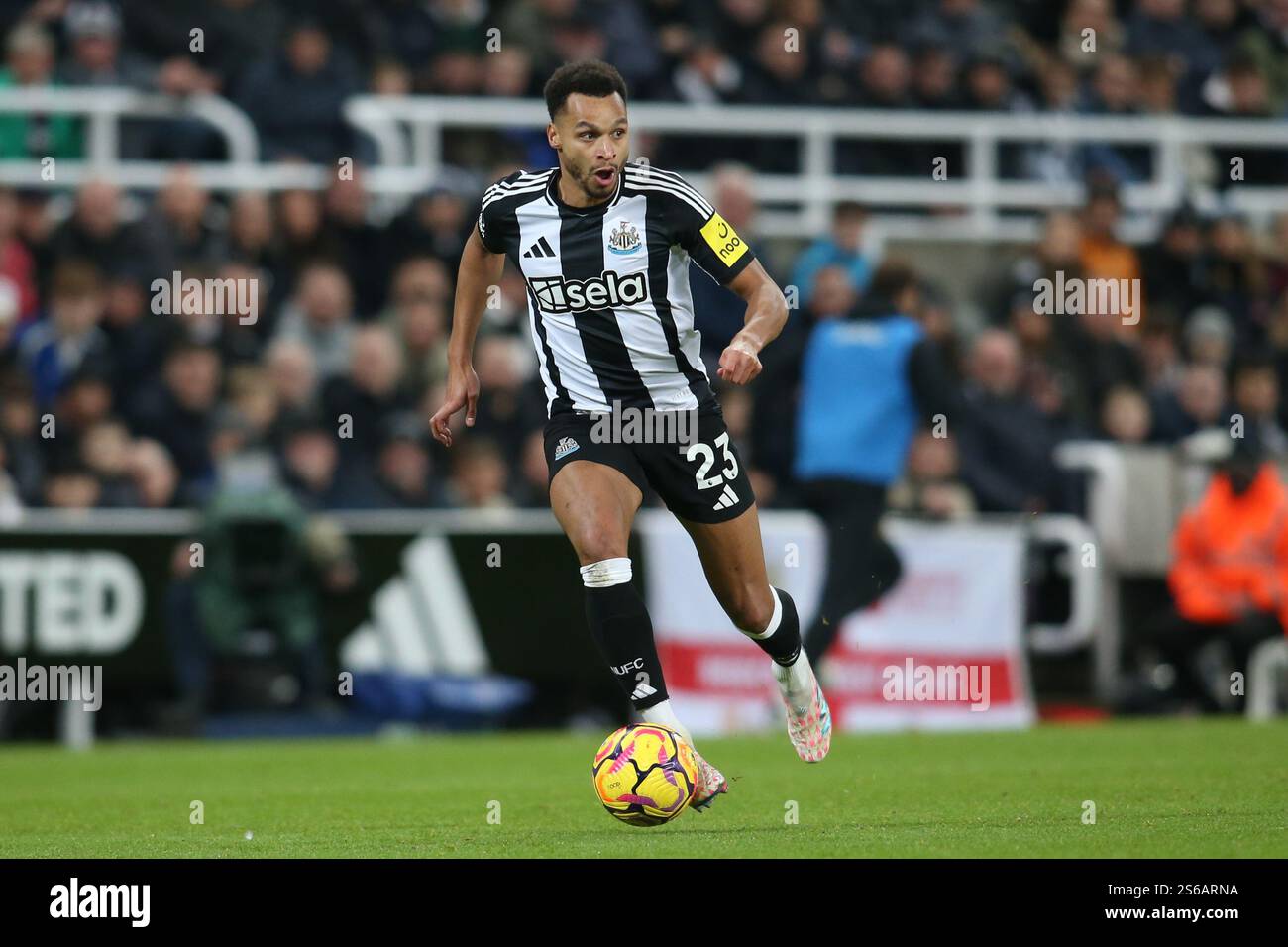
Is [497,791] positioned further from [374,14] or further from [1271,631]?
[374,14]

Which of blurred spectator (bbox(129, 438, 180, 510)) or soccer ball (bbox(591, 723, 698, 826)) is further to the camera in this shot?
blurred spectator (bbox(129, 438, 180, 510))

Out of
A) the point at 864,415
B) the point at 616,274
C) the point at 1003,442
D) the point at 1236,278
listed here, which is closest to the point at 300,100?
the point at 1003,442

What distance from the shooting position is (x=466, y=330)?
28.8ft

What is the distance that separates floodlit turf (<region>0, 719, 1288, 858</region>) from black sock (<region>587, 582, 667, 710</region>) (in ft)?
1.70

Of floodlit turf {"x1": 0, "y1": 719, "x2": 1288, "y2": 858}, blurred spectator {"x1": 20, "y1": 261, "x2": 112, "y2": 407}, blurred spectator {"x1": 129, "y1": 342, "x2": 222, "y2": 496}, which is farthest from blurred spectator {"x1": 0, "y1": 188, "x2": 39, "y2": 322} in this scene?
floodlit turf {"x1": 0, "y1": 719, "x2": 1288, "y2": 858}

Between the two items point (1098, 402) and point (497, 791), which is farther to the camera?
point (1098, 402)

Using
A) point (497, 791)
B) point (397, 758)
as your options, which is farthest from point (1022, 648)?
point (497, 791)

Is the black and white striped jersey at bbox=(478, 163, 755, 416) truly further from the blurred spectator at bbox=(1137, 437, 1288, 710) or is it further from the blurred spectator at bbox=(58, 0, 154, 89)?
the blurred spectator at bbox=(58, 0, 154, 89)

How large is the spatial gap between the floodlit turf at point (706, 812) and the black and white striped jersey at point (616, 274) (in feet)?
5.43

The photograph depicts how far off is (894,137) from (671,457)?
10.8m

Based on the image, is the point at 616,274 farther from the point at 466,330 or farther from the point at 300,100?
the point at 300,100

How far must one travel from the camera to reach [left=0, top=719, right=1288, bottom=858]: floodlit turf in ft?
24.1

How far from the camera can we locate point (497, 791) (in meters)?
9.75
